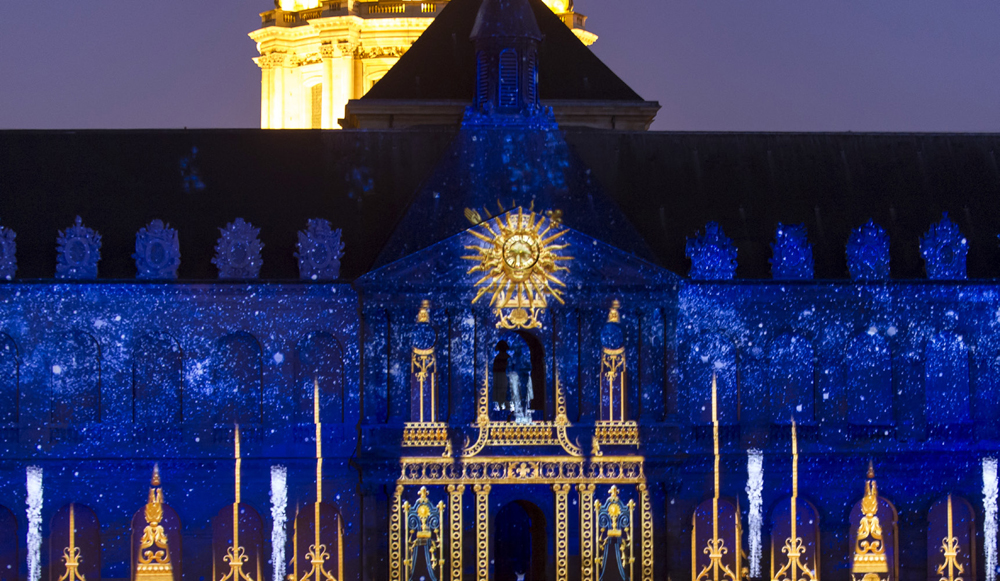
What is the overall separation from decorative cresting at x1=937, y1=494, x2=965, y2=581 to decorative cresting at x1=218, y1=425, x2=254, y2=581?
2066cm

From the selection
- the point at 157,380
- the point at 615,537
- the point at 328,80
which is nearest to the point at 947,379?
the point at 615,537

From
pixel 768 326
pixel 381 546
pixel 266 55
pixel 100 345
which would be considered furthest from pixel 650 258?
pixel 266 55

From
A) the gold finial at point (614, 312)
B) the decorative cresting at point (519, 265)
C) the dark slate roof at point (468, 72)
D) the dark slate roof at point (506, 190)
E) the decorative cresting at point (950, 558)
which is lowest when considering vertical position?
the decorative cresting at point (950, 558)

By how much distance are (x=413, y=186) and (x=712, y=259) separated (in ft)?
31.9

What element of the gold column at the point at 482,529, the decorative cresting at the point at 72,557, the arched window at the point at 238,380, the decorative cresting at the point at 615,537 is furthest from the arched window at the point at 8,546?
the decorative cresting at the point at 615,537

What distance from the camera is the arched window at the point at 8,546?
51.8m

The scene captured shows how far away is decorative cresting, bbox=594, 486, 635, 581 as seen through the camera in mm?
51781

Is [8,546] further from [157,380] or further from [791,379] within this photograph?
[791,379]

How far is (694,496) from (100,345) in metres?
18.1

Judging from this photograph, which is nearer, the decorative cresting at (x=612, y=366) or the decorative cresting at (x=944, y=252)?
the decorative cresting at (x=612, y=366)

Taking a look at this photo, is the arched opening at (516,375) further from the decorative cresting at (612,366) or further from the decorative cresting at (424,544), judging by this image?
the decorative cresting at (424,544)

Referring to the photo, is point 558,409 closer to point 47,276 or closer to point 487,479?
point 487,479

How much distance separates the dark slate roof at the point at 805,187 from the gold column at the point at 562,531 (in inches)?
310

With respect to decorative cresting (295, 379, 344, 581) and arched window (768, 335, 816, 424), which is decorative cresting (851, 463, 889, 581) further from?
decorative cresting (295, 379, 344, 581)
